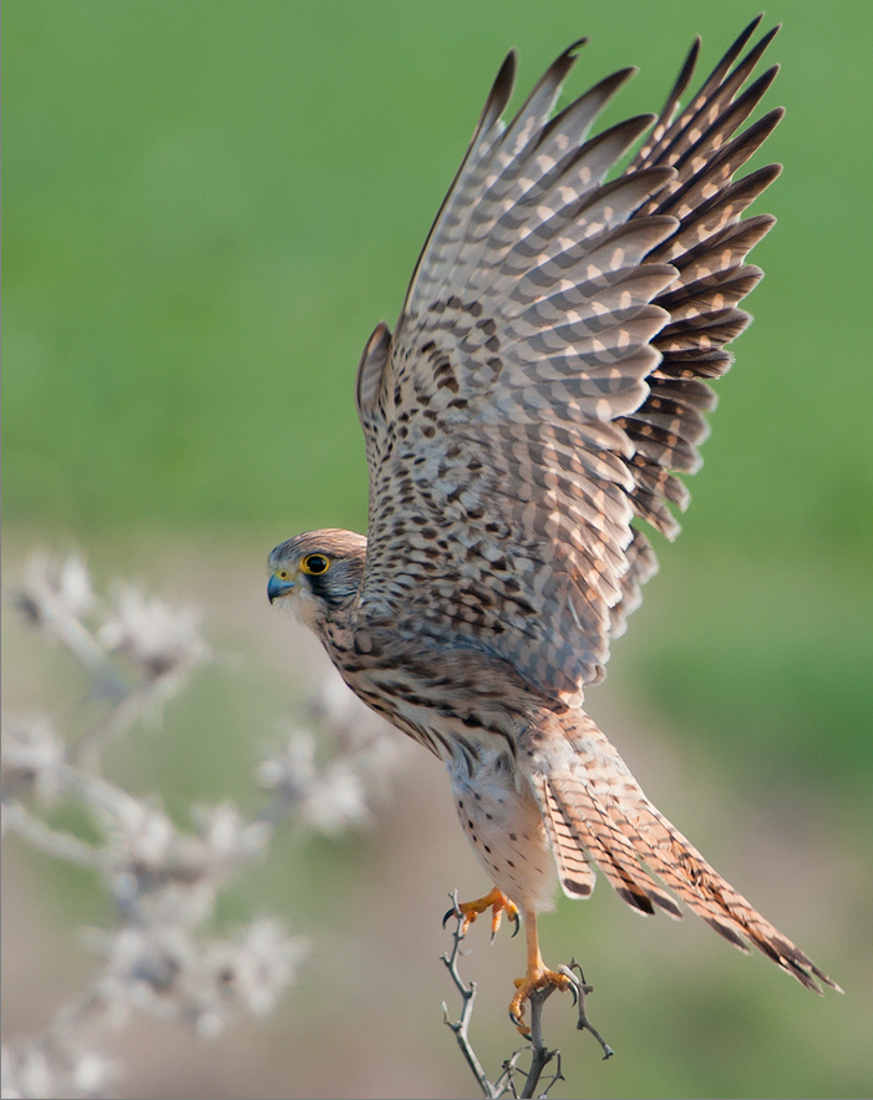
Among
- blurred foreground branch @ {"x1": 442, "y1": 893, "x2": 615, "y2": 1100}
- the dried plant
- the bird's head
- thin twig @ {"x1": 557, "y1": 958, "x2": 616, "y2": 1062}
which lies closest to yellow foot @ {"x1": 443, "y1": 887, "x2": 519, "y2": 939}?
blurred foreground branch @ {"x1": 442, "y1": 893, "x2": 615, "y2": 1100}

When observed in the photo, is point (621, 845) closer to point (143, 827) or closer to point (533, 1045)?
point (533, 1045)

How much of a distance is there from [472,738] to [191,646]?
955 mm

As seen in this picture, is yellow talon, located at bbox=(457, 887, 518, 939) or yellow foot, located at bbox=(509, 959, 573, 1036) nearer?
yellow foot, located at bbox=(509, 959, 573, 1036)

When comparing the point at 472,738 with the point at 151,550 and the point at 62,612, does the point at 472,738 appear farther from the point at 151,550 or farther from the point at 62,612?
the point at 151,550

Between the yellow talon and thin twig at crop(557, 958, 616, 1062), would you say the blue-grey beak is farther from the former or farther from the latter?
thin twig at crop(557, 958, 616, 1062)

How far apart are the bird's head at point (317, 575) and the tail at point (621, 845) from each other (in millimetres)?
447

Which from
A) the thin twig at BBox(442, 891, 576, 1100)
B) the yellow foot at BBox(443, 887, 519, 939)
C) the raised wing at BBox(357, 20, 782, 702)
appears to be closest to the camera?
the thin twig at BBox(442, 891, 576, 1100)

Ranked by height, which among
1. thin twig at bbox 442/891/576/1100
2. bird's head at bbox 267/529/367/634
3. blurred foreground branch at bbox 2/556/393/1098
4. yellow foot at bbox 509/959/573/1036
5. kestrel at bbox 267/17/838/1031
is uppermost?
blurred foreground branch at bbox 2/556/393/1098

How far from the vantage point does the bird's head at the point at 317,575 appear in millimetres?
2240

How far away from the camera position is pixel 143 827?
3.00 meters

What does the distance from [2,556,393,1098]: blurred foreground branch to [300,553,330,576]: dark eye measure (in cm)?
65

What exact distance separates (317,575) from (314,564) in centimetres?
2

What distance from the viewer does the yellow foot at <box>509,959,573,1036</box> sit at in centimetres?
190

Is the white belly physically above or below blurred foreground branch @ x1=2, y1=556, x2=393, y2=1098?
below
